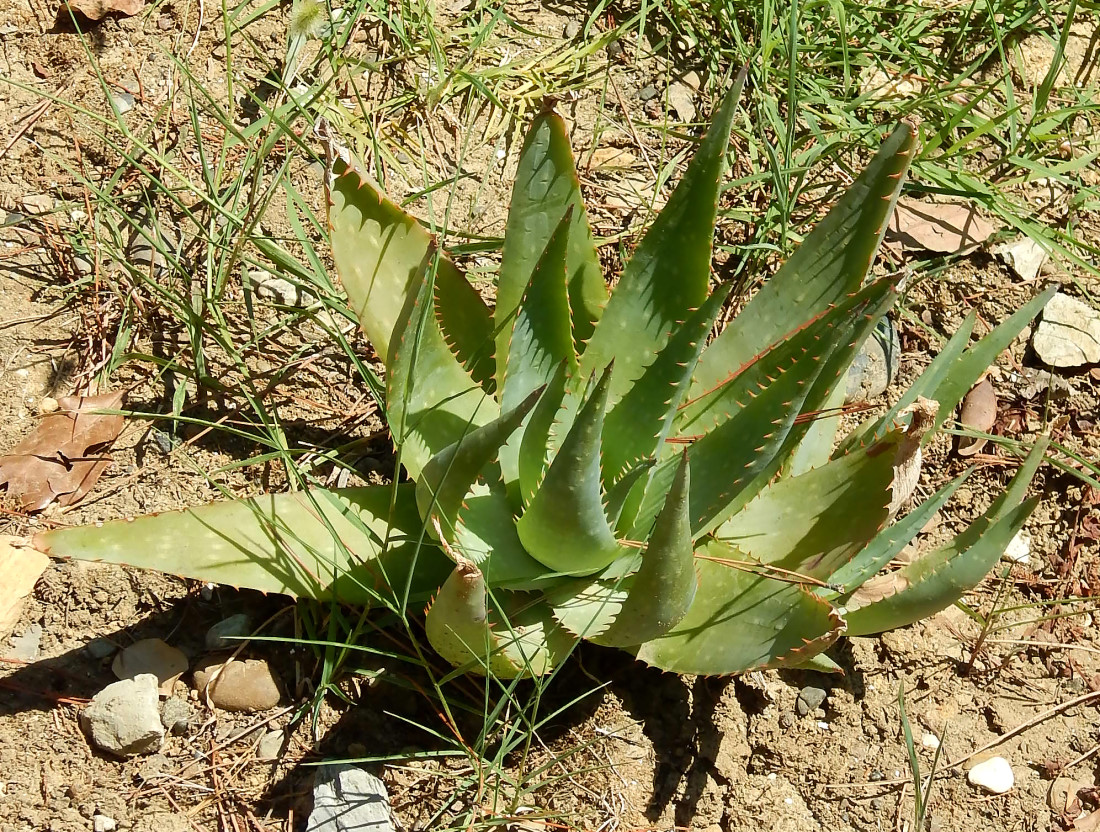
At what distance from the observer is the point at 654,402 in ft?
5.09

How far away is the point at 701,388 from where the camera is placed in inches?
70.2

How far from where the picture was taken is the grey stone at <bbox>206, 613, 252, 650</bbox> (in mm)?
1824

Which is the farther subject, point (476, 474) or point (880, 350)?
point (880, 350)

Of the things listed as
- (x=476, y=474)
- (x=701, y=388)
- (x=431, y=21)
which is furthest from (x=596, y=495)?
(x=431, y=21)

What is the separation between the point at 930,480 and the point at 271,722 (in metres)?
1.52

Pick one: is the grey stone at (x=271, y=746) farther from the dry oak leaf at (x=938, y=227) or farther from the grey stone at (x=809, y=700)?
the dry oak leaf at (x=938, y=227)

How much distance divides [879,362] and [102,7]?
2155 millimetres

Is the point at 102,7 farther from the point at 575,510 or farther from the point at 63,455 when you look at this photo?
the point at 575,510

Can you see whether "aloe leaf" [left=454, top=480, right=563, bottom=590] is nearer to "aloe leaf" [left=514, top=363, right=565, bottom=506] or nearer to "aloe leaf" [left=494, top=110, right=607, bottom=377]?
"aloe leaf" [left=514, top=363, right=565, bottom=506]

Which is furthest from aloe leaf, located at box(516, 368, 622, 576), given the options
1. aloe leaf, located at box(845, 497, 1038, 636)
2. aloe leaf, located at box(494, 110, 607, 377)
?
aloe leaf, located at box(845, 497, 1038, 636)

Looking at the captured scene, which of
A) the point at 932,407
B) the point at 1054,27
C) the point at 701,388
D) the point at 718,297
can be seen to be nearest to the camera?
the point at 718,297

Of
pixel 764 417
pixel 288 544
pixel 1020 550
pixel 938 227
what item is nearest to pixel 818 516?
pixel 764 417

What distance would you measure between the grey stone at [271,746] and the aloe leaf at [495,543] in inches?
21.2

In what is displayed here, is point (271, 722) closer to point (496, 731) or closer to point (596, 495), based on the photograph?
point (496, 731)
